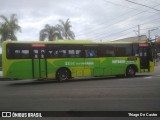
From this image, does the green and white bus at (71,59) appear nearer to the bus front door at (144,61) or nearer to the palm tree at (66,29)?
the bus front door at (144,61)

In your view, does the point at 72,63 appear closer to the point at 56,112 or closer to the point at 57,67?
the point at 57,67

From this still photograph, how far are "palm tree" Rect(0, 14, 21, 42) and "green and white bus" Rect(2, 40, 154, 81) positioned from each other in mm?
22799

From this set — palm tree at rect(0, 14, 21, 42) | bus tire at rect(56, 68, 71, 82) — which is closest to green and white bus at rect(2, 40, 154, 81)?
bus tire at rect(56, 68, 71, 82)

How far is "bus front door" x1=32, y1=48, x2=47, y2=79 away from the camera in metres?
19.3

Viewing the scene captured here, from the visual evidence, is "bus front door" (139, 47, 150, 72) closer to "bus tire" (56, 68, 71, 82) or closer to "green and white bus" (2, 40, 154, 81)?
"green and white bus" (2, 40, 154, 81)

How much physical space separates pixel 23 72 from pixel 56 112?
423 inches

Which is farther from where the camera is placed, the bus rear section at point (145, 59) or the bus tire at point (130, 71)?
the bus rear section at point (145, 59)

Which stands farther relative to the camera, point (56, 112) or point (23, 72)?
point (23, 72)

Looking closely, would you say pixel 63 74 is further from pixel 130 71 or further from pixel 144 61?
pixel 144 61

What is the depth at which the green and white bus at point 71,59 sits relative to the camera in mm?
18875

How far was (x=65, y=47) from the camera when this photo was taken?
20484mm

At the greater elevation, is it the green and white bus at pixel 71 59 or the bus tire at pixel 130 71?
the green and white bus at pixel 71 59

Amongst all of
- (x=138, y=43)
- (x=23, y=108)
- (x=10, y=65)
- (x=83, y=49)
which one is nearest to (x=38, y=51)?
(x=10, y=65)

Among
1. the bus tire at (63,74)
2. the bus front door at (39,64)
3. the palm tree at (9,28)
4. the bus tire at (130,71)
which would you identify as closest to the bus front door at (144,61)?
the bus tire at (130,71)
